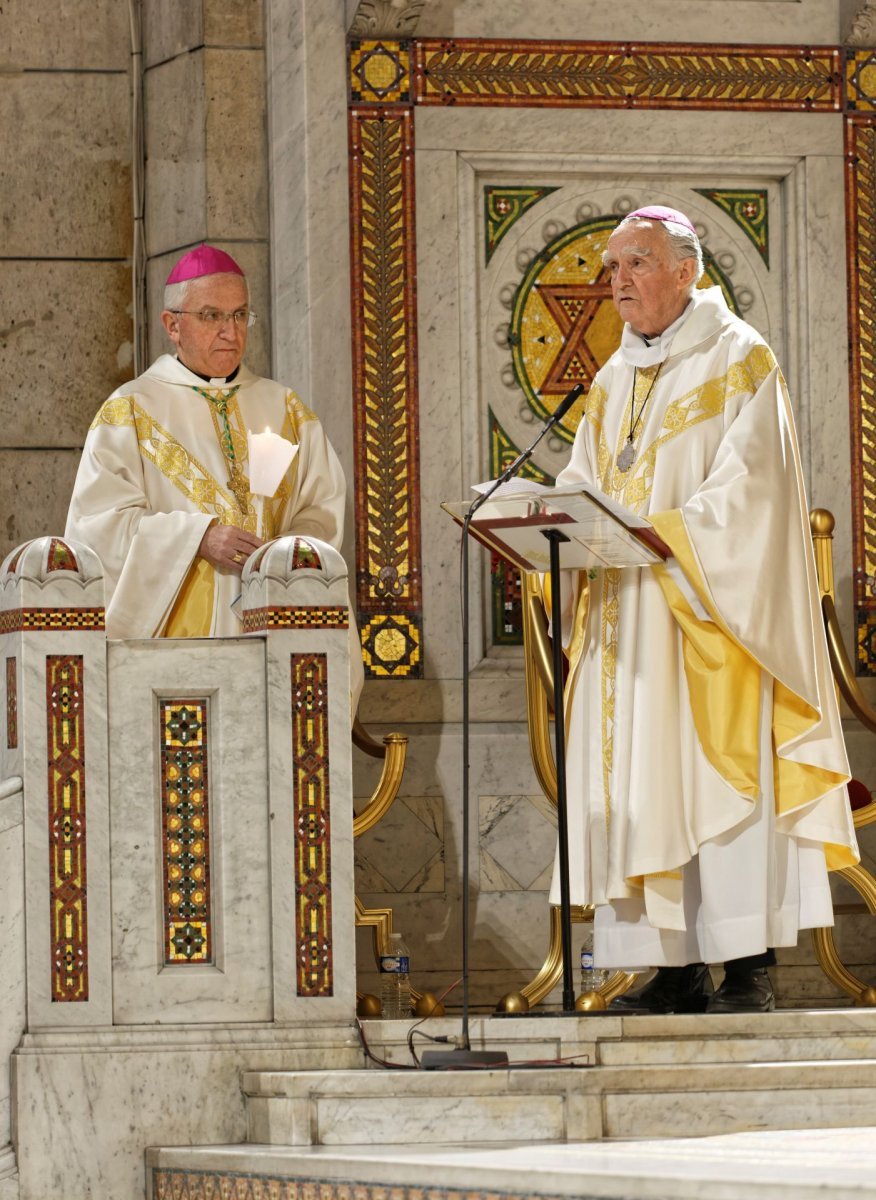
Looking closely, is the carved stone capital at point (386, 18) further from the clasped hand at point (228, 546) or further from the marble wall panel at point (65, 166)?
the clasped hand at point (228, 546)

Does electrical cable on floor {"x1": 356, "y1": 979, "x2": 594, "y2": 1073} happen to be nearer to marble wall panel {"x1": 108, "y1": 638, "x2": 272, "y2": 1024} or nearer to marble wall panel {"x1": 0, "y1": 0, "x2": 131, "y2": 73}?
marble wall panel {"x1": 108, "y1": 638, "x2": 272, "y2": 1024}

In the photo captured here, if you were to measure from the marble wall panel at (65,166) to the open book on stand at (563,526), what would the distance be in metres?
2.94

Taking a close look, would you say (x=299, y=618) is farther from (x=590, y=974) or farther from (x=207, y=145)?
(x=207, y=145)

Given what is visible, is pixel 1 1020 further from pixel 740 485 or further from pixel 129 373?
pixel 129 373

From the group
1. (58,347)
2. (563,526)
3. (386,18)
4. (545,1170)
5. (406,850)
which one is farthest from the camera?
(58,347)

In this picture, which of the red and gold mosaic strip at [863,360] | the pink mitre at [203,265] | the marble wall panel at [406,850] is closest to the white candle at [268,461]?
the pink mitre at [203,265]

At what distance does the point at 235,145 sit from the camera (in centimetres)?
862

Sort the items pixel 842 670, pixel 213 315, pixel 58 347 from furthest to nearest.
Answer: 1. pixel 58 347
2. pixel 842 670
3. pixel 213 315

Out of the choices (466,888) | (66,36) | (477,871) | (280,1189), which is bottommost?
(280,1189)

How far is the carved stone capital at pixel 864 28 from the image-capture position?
340 inches

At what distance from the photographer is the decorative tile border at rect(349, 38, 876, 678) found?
27.5ft

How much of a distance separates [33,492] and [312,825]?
9.81 feet

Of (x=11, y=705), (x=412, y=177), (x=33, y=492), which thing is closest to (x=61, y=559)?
(x=11, y=705)

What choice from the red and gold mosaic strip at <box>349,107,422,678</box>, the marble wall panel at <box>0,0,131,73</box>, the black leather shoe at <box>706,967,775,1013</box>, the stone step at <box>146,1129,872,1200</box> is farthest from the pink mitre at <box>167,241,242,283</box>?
the stone step at <box>146,1129,872,1200</box>
